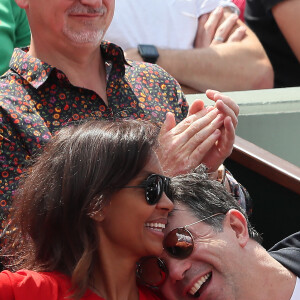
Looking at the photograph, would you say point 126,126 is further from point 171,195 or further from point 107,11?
point 107,11

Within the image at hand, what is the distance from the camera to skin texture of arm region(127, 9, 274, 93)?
135 inches

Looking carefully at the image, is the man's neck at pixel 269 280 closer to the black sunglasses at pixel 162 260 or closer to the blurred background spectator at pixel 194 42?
the black sunglasses at pixel 162 260

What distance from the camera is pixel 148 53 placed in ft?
11.0

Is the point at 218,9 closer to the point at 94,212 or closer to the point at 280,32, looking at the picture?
the point at 280,32

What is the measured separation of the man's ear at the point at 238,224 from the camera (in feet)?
6.90

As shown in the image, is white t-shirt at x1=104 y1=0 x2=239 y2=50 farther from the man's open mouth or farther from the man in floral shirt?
the man's open mouth

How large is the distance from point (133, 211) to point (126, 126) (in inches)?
8.3

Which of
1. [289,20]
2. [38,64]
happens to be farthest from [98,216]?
[289,20]

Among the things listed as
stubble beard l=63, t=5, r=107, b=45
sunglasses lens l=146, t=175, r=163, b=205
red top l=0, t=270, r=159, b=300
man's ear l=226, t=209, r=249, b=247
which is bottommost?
man's ear l=226, t=209, r=249, b=247

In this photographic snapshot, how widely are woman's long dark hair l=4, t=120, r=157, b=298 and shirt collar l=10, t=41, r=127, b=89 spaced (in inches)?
21.6

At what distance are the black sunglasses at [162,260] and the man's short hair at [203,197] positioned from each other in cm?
9

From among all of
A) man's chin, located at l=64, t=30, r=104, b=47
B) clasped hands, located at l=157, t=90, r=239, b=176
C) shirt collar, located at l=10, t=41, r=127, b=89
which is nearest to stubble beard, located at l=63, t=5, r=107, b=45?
man's chin, located at l=64, t=30, r=104, b=47

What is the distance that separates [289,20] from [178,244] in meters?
1.79

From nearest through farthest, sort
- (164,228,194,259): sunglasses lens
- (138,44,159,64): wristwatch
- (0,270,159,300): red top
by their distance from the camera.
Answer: (0,270,159,300): red top → (164,228,194,259): sunglasses lens → (138,44,159,64): wristwatch
